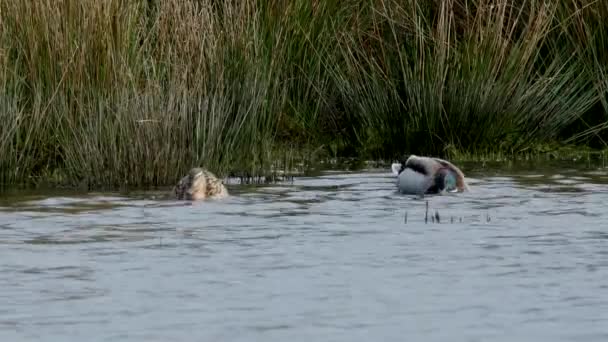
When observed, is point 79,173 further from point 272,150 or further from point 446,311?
point 446,311

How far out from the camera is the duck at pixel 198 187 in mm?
12305

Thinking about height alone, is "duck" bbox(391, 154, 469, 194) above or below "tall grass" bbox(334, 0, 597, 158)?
below

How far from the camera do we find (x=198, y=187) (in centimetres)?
1230

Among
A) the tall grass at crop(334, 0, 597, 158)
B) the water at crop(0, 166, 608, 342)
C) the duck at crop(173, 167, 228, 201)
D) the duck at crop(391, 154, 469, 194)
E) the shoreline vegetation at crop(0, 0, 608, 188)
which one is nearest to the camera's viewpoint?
the water at crop(0, 166, 608, 342)

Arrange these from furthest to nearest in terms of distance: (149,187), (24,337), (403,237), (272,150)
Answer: (272,150) < (149,187) < (403,237) < (24,337)

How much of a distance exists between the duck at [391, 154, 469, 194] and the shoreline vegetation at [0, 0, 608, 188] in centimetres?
148

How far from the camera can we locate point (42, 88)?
13945mm

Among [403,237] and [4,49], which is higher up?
[4,49]

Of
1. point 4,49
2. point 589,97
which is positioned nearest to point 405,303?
point 4,49

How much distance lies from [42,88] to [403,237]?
15.1 feet

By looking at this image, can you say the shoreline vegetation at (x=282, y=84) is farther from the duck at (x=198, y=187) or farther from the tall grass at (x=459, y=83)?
the duck at (x=198, y=187)

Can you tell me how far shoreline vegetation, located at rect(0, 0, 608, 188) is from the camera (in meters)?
13.5

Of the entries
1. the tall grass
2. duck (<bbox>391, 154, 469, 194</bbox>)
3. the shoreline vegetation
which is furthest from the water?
the tall grass

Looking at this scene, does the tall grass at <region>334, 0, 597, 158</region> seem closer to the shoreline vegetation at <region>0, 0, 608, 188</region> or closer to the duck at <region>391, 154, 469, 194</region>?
the shoreline vegetation at <region>0, 0, 608, 188</region>
